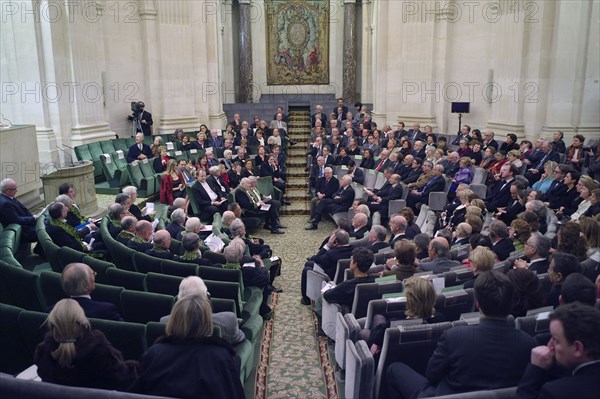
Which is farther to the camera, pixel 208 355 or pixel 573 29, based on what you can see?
pixel 573 29

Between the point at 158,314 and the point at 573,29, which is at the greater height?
the point at 573,29

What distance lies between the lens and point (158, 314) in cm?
462

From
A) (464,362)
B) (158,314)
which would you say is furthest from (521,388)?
(158,314)

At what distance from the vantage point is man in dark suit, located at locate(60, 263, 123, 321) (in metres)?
3.91

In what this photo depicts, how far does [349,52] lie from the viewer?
23094 millimetres

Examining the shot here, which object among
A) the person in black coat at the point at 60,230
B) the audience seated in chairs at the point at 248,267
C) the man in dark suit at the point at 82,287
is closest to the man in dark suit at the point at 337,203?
the audience seated in chairs at the point at 248,267

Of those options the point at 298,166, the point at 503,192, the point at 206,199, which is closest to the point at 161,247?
the point at 206,199

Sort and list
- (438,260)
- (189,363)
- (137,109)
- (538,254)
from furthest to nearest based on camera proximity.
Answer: (137,109) < (438,260) < (538,254) < (189,363)

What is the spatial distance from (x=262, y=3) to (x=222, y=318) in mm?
21436

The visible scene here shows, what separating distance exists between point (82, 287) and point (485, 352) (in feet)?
9.00

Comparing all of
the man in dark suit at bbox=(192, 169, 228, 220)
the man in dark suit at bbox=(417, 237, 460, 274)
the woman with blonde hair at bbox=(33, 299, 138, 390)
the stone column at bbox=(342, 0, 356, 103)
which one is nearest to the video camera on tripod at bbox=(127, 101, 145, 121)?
the man in dark suit at bbox=(192, 169, 228, 220)

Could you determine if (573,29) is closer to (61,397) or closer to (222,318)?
(222,318)

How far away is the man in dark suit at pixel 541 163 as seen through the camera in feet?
33.4

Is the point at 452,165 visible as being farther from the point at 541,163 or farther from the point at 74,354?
the point at 74,354
